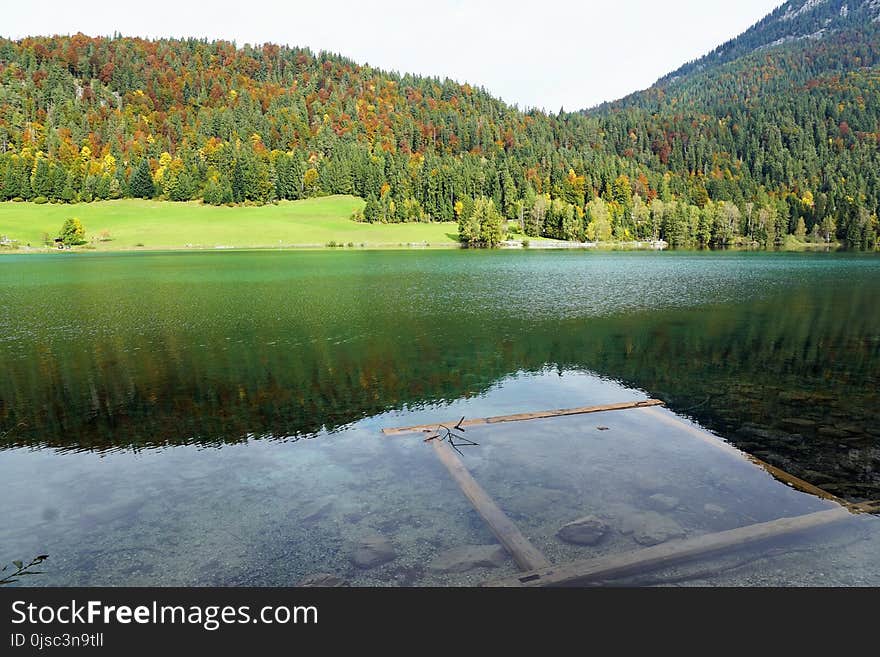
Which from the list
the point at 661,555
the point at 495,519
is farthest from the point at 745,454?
the point at 495,519

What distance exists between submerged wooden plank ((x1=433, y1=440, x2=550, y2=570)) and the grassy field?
137093mm

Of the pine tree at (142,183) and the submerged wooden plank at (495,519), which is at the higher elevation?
the pine tree at (142,183)

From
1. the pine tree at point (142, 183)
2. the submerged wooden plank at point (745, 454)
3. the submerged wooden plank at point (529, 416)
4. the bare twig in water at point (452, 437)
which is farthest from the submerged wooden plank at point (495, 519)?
the pine tree at point (142, 183)

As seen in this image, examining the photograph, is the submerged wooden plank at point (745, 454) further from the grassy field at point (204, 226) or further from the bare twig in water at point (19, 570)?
the grassy field at point (204, 226)

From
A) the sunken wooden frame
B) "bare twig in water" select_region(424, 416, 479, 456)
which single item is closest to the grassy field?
"bare twig in water" select_region(424, 416, 479, 456)

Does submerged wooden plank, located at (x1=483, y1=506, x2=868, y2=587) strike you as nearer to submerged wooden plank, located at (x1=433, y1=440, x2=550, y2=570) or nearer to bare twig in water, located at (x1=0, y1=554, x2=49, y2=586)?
submerged wooden plank, located at (x1=433, y1=440, x2=550, y2=570)

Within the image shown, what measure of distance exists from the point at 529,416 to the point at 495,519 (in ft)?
23.0

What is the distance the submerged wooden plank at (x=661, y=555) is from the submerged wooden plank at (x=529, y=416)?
25.1ft

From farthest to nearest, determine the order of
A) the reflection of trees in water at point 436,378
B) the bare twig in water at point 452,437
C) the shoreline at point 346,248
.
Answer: the shoreline at point 346,248, the reflection of trees in water at point 436,378, the bare twig in water at point 452,437

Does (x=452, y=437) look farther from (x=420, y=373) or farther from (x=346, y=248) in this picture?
(x=346, y=248)

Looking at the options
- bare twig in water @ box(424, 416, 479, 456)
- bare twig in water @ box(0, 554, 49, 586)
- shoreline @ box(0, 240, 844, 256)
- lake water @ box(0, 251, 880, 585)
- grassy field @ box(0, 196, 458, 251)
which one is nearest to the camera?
bare twig in water @ box(0, 554, 49, 586)

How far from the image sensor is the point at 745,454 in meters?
14.4

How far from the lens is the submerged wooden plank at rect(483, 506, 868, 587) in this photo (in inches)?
356

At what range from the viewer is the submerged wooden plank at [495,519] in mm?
9648
